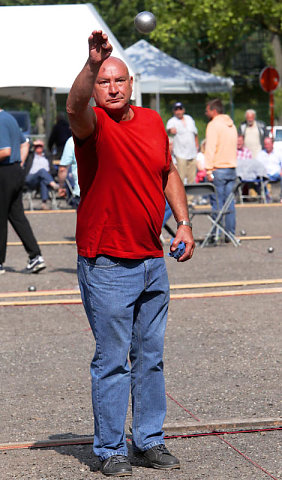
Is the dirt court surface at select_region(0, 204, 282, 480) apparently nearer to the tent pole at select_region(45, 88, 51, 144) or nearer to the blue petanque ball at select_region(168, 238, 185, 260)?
the blue petanque ball at select_region(168, 238, 185, 260)

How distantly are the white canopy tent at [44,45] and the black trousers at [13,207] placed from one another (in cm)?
519

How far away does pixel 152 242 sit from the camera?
443 cm

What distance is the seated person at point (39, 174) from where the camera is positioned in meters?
19.3

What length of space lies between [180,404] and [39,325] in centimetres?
275

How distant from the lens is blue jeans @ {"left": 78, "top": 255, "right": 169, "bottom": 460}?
171 inches

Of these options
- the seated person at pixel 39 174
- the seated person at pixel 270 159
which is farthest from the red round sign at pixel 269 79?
the seated person at pixel 39 174

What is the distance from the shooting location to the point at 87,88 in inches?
154

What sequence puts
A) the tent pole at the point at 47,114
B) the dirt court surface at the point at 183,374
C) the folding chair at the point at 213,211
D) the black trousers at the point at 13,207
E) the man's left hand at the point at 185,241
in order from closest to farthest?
the man's left hand at the point at 185,241 → the dirt court surface at the point at 183,374 → the black trousers at the point at 13,207 → the folding chair at the point at 213,211 → the tent pole at the point at 47,114

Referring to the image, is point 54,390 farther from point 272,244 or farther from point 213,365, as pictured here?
point 272,244

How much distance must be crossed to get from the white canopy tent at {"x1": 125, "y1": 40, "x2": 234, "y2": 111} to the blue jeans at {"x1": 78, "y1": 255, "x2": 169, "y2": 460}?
69.3ft

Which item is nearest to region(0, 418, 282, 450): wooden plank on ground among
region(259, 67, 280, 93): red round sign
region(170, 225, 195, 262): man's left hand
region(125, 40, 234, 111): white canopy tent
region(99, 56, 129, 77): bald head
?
region(170, 225, 195, 262): man's left hand

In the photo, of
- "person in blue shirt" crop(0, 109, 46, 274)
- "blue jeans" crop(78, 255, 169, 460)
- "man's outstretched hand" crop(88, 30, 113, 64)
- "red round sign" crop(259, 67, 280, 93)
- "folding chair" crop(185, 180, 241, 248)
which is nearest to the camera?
"man's outstretched hand" crop(88, 30, 113, 64)

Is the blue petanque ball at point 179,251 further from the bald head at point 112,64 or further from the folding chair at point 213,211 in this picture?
the folding chair at point 213,211

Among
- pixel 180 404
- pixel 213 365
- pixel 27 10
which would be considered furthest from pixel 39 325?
pixel 27 10
